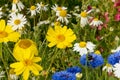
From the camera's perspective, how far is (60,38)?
163 cm

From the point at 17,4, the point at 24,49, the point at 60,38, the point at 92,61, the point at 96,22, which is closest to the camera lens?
the point at 24,49

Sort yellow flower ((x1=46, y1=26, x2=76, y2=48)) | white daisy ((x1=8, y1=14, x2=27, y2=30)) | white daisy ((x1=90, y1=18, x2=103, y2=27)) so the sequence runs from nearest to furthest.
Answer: yellow flower ((x1=46, y1=26, x2=76, y2=48)) < white daisy ((x1=8, y1=14, x2=27, y2=30)) < white daisy ((x1=90, y1=18, x2=103, y2=27))

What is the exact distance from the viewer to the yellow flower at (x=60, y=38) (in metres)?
1.60

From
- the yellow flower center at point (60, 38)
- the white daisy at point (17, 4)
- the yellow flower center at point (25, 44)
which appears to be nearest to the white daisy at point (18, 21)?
the white daisy at point (17, 4)

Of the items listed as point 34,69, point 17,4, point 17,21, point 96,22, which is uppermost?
point 17,4

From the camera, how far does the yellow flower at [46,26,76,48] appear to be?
160 centimetres

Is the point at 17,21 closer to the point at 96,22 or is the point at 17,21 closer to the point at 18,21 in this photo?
the point at 18,21

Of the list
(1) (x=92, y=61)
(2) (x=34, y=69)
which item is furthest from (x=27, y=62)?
(1) (x=92, y=61)

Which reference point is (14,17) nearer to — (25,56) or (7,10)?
(7,10)

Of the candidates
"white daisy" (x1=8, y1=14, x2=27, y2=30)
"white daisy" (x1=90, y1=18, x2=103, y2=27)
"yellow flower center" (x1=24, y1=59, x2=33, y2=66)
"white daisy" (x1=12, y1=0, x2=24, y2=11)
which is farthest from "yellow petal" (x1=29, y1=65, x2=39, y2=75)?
"white daisy" (x1=12, y1=0, x2=24, y2=11)

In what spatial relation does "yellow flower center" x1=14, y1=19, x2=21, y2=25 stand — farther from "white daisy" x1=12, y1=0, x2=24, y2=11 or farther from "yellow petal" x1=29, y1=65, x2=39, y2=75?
"yellow petal" x1=29, y1=65, x2=39, y2=75

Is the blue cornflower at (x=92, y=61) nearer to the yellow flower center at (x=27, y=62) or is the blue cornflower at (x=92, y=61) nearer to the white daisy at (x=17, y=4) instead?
the yellow flower center at (x=27, y=62)

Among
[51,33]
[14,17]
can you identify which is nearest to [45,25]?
[14,17]

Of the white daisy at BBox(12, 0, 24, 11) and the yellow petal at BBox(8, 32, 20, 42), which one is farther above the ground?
the white daisy at BBox(12, 0, 24, 11)
